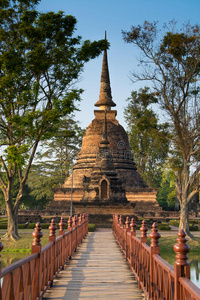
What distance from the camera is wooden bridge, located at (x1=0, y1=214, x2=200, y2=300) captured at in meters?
3.70

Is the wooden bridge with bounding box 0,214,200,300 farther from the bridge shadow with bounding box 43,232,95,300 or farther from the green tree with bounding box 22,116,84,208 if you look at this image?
the green tree with bounding box 22,116,84,208

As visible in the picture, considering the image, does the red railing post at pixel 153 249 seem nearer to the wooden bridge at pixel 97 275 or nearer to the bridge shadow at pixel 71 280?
the wooden bridge at pixel 97 275

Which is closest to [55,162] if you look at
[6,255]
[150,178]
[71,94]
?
[150,178]

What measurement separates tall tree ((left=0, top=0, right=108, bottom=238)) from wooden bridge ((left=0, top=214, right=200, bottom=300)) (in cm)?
958

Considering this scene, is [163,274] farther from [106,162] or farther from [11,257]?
[106,162]

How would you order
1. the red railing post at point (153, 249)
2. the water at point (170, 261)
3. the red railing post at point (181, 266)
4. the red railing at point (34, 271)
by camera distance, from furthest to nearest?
1. the water at point (170, 261)
2. the red railing post at point (153, 249)
3. the red railing at point (34, 271)
4. the red railing post at point (181, 266)

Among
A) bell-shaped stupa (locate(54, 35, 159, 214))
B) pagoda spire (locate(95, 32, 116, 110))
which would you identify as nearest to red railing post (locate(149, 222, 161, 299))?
bell-shaped stupa (locate(54, 35, 159, 214))

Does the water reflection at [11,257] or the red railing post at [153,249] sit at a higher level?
the red railing post at [153,249]

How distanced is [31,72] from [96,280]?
14.4 m

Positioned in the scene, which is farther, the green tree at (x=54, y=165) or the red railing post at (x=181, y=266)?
the green tree at (x=54, y=165)

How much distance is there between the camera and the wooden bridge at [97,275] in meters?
3.70

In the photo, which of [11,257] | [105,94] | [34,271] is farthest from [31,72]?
[105,94]

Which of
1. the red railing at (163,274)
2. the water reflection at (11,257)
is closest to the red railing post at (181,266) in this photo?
the red railing at (163,274)

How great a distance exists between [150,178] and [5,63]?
35.3 metres
